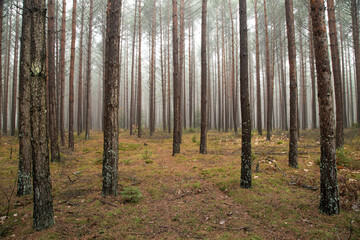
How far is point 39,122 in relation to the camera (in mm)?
3283

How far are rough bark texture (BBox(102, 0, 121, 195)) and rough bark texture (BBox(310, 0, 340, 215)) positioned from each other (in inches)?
164

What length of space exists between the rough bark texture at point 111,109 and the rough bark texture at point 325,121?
4161mm

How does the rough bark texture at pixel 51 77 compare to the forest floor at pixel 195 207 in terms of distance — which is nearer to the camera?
the forest floor at pixel 195 207

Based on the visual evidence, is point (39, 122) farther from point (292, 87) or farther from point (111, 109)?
point (292, 87)

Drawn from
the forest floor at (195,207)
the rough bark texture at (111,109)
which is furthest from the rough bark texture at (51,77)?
the rough bark texture at (111,109)

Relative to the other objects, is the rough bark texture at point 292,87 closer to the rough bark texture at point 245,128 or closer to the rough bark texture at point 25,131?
the rough bark texture at point 245,128

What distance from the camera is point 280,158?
758 centimetres

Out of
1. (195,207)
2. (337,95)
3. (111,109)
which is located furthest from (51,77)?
(337,95)

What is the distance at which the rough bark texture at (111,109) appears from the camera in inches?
177

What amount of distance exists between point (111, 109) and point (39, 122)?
1.46m

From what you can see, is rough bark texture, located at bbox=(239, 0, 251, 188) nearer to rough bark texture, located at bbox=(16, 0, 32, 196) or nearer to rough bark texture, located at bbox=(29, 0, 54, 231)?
rough bark texture, located at bbox=(29, 0, 54, 231)

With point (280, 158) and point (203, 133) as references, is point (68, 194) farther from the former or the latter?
point (280, 158)

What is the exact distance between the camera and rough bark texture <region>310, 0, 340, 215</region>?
11.1 ft

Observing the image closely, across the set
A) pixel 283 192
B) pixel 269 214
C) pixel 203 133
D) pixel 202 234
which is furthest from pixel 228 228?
pixel 203 133
